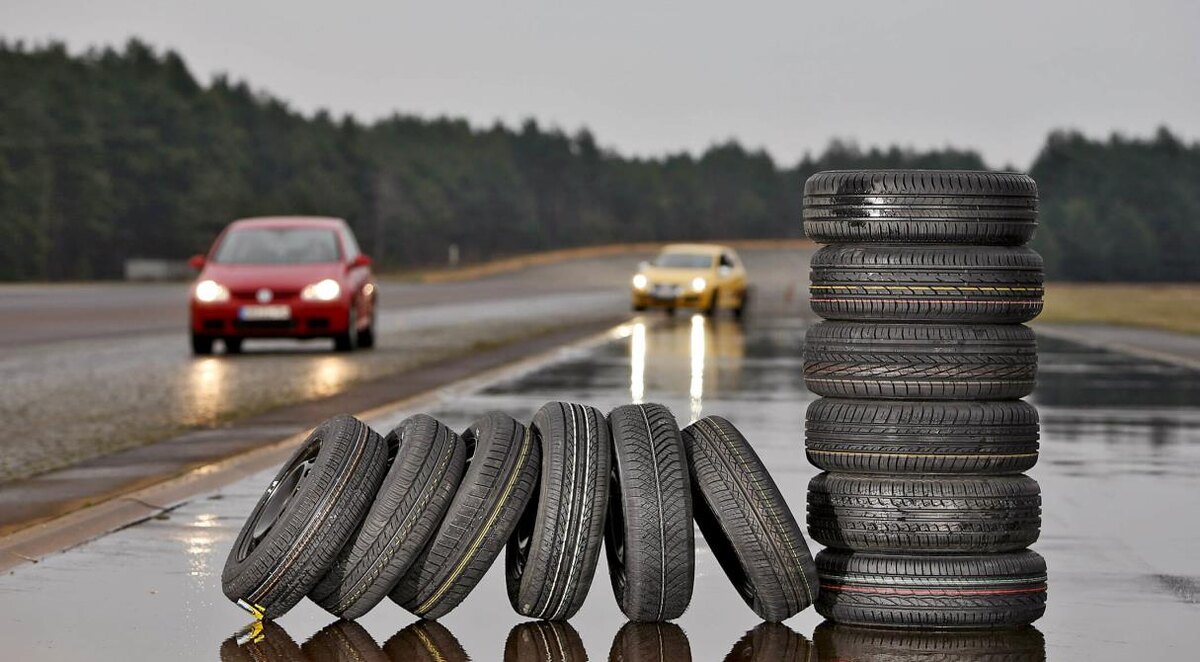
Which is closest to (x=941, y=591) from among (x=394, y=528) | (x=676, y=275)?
(x=394, y=528)

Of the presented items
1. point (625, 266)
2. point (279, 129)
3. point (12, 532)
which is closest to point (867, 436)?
point (12, 532)

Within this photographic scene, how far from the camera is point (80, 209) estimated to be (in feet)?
436

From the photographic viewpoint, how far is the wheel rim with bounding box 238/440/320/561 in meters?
7.60

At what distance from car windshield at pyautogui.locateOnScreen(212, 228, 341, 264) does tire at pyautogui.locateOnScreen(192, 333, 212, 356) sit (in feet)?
3.77

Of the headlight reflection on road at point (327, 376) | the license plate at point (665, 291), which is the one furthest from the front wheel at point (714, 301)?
the headlight reflection on road at point (327, 376)

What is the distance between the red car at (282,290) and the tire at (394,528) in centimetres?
1867

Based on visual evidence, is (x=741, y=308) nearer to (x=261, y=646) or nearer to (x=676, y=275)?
(x=676, y=275)

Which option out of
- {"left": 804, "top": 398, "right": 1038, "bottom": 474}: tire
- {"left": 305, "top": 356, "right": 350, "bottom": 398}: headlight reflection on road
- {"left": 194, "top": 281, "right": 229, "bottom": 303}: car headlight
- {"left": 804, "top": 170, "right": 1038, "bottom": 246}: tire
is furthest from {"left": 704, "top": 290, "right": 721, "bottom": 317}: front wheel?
{"left": 804, "top": 398, "right": 1038, "bottom": 474}: tire

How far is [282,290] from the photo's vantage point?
1035 inches

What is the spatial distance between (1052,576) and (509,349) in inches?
795

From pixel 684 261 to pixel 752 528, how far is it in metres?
38.7

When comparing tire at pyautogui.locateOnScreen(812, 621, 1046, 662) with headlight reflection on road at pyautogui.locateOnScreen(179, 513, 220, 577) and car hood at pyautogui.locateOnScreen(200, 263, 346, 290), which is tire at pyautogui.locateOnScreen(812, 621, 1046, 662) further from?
car hood at pyautogui.locateOnScreen(200, 263, 346, 290)

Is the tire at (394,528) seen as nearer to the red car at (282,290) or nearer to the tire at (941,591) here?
the tire at (941,591)

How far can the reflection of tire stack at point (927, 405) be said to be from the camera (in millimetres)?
7246
